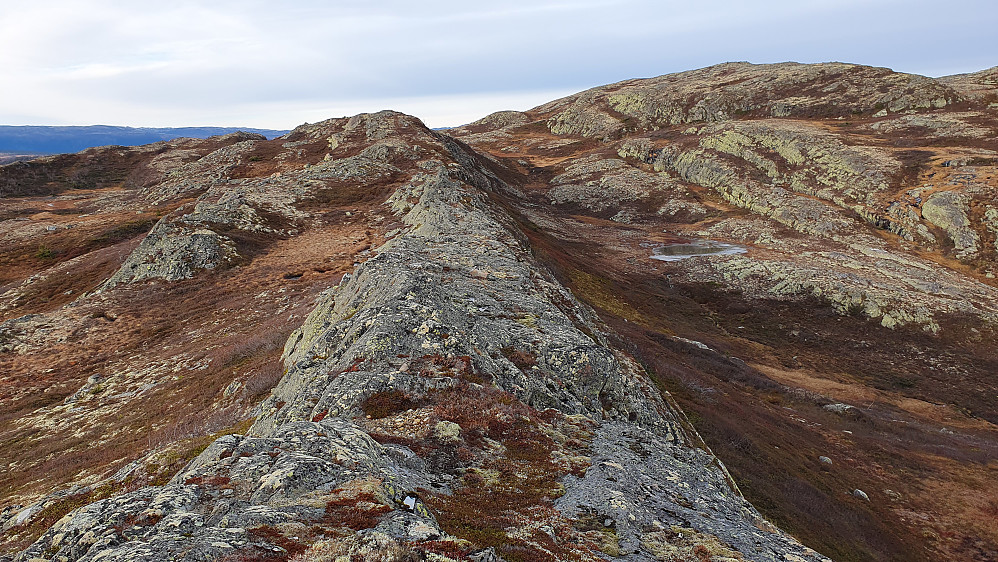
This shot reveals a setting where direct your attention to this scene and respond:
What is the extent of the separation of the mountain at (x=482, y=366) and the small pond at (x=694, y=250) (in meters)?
0.67

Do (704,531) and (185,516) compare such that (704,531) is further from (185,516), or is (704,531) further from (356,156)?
(356,156)

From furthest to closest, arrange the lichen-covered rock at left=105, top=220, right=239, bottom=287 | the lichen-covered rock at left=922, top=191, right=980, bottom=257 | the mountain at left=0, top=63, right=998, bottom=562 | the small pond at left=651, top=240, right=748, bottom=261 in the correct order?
the small pond at left=651, top=240, right=748, bottom=261 < the lichen-covered rock at left=922, top=191, right=980, bottom=257 < the lichen-covered rock at left=105, top=220, right=239, bottom=287 < the mountain at left=0, top=63, right=998, bottom=562

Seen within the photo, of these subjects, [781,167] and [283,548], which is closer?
[283,548]

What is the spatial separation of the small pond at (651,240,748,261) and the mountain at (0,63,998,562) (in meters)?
0.67

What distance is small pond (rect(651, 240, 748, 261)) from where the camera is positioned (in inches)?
2854

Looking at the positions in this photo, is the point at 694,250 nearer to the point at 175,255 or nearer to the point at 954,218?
the point at 954,218

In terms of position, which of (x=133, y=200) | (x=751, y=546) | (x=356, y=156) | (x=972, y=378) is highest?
(x=356, y=156)

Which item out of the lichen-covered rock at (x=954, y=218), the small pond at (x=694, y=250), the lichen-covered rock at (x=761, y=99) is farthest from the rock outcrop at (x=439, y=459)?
the lichen-covered rock at (x=761, y=99)

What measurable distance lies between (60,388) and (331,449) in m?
22.8

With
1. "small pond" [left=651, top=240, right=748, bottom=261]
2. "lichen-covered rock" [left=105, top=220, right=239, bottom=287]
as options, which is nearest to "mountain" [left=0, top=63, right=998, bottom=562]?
"lichen-covered rock" [left=105, top=220, right=239, bottom=287]

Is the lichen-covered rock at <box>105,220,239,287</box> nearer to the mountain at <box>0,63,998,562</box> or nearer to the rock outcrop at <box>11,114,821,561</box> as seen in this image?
the mountain at <box>0,63,998,562</box>

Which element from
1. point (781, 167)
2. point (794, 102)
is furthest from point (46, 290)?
point (794, 102)

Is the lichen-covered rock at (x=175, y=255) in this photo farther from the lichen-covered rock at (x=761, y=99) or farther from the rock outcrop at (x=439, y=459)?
the lichen-covered rock at (x=761, y=99)

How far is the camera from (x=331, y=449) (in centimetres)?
937
